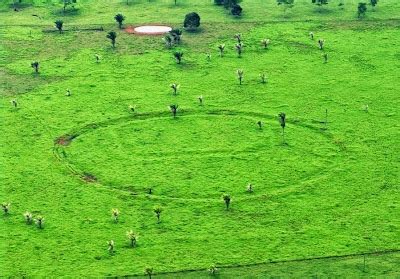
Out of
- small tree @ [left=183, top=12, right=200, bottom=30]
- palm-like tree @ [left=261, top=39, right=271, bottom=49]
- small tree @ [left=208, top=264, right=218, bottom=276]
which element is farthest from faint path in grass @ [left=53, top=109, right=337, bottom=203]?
small tree @ [left=183, top=12, right=200, bottom=30]

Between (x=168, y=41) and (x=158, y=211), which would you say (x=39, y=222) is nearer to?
(x=158, y=211)

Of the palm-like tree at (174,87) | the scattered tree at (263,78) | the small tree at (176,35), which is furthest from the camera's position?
the small tree at (176,35)

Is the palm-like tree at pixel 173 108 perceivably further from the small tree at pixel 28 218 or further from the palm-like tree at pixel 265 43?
the small tree at pixel 28 218

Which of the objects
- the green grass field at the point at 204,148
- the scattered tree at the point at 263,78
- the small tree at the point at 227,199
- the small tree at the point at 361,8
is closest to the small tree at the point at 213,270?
the green grass field at the point at 204,148

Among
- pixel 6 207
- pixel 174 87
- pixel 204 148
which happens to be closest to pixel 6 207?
pixel 6 207

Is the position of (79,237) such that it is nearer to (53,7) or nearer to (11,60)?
(11,60)

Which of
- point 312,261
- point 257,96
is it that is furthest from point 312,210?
point 257,96
